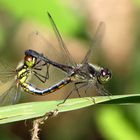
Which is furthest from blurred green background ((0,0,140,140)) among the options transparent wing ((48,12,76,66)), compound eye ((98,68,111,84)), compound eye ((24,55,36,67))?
compound eye ((98,68,111,84))

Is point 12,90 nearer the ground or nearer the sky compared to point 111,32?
nearer the sky

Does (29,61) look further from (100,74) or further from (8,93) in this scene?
(100,74)

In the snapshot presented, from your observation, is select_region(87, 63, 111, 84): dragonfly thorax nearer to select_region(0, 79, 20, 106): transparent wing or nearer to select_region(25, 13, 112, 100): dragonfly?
select_region(25, 13, 112, 100): dragonfly

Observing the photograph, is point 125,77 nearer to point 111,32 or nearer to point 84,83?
point 111,32

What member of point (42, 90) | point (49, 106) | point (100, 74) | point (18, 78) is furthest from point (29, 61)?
point (49, 106)

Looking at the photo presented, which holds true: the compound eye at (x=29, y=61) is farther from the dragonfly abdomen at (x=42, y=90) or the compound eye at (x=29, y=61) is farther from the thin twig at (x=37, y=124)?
the thin twig at (x=37, y=124)

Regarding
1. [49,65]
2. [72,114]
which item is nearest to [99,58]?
[72,114]

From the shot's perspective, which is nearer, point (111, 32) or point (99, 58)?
point (99, 58)
